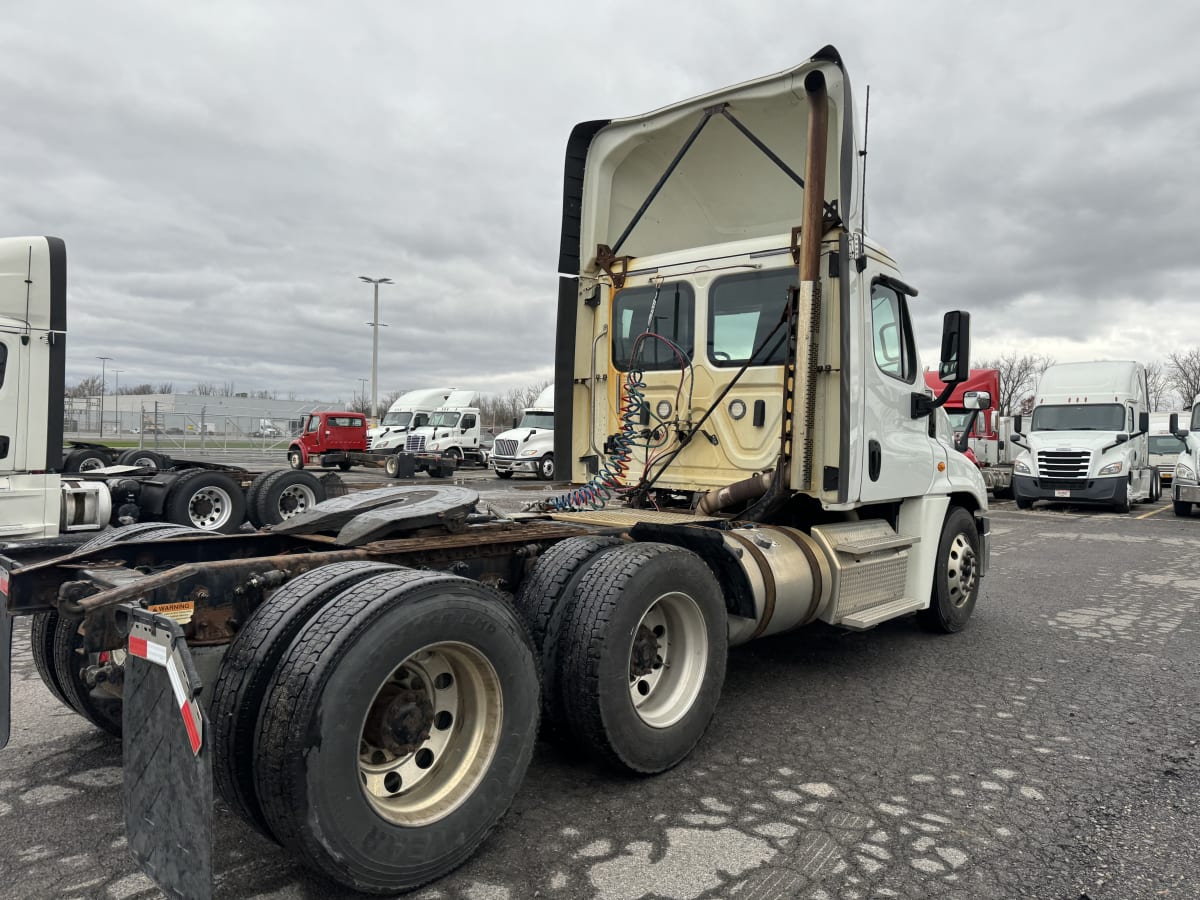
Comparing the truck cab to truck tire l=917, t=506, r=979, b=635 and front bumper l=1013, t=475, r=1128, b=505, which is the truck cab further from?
truck tire l=917, t=506, r=979, b=635

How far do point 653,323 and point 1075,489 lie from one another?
1592 centimetres

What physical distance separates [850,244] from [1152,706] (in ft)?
10.6

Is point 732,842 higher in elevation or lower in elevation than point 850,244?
lower

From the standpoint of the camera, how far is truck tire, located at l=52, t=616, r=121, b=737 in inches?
142

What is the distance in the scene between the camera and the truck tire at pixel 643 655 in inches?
133

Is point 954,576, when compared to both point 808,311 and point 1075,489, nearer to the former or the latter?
point 808,311

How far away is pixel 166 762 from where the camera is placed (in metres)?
2.31

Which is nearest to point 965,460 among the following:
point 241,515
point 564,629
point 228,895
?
point 564,629

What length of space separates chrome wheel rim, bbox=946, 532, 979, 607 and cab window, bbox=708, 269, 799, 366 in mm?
2322

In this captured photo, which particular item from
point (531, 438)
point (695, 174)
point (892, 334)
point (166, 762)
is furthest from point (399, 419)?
point (166, 762)

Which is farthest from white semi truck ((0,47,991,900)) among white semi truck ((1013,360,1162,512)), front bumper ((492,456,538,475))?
front bumper ((492,456,538,475))

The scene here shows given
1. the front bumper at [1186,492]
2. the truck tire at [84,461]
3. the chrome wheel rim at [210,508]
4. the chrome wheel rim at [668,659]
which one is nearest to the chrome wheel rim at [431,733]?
the chrome wheel rim at [668,659]

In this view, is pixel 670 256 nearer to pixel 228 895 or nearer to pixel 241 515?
pixel 228 895

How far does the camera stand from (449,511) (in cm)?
382
